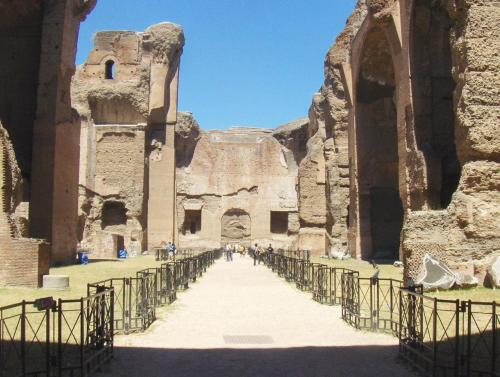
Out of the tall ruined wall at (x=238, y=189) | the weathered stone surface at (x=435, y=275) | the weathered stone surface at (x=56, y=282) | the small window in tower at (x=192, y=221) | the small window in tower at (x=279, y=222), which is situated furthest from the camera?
the small window in tower at (x=279, y=222)

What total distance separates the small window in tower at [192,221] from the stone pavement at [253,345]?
32711 millimetres

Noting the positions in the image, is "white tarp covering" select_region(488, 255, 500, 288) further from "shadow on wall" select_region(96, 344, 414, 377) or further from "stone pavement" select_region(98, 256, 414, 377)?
"shadow on wall" select_region(96, 344, 414, 377)

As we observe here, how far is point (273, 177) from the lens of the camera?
150 ft

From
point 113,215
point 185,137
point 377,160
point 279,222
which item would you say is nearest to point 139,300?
point 377,160

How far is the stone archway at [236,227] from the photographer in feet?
151

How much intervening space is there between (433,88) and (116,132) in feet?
71.5

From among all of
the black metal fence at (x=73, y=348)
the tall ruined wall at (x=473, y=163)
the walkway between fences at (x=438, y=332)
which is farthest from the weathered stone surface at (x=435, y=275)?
the black metal fence at (x=73, y=348)

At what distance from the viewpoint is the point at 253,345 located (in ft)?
26.1

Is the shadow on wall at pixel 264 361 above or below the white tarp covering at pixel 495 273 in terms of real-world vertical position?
below

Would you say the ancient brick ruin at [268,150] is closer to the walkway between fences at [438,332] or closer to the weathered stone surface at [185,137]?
the weathered stone surface at [185,137]

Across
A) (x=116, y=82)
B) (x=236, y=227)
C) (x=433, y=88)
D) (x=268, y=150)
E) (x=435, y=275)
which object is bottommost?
(x=435, y=275)

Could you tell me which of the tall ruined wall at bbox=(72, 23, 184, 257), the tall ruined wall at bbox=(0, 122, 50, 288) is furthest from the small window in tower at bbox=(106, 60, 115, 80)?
the tall ruined wall at bbox=(0, 122, 50, 288)

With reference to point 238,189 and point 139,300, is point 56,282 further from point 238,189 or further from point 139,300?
point 238,189

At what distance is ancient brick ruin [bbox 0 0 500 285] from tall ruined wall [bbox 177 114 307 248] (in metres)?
0.11
